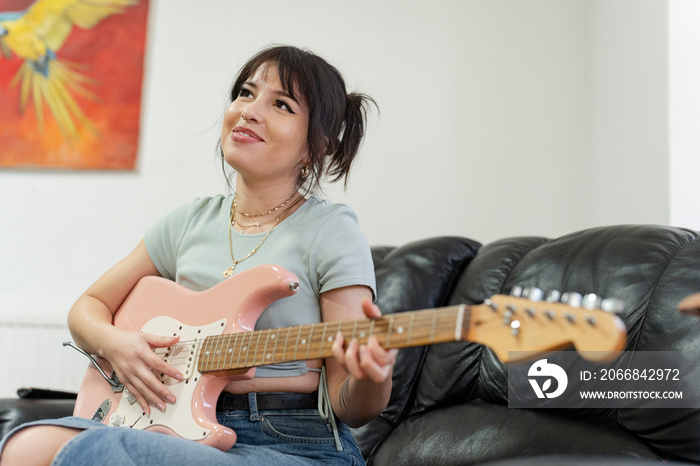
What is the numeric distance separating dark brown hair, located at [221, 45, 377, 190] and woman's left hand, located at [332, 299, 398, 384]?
0.56m

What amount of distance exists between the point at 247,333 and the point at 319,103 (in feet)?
1.76

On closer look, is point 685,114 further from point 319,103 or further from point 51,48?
point 51,48

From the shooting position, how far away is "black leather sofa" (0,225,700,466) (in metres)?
1.26

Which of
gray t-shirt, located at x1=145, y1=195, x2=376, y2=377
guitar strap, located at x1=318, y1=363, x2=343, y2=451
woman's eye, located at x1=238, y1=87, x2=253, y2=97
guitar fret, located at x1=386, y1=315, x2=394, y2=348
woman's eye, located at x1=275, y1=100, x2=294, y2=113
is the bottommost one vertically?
guitar strap, located at x1=318, y1=363, x2=343, y2=451

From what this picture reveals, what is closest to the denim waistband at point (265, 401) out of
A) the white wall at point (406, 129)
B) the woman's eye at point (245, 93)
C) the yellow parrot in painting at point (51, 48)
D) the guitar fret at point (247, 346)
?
the guitar fret at point (247, 346)

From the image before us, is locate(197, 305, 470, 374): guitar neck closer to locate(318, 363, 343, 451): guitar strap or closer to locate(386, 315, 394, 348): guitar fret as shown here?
locate(386, 315, 394, 348): guitar fret

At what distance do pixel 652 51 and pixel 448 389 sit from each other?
3.77 ft

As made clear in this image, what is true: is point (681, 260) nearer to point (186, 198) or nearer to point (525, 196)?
point (525, 196)

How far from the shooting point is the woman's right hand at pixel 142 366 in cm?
117

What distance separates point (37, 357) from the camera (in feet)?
8.27

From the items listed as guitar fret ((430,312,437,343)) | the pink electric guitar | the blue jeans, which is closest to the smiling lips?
the pink electric guitar

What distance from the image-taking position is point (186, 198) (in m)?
2.71

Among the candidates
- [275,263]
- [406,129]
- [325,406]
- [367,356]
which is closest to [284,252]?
[275,263]

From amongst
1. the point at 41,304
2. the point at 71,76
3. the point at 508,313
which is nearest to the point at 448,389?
the point at 508,313
